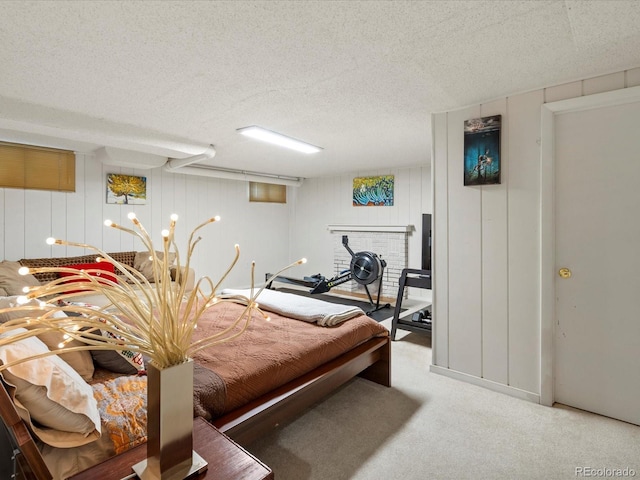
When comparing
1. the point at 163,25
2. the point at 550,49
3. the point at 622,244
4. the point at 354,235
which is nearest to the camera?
the point at 163,25

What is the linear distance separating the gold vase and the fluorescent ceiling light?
112 inches

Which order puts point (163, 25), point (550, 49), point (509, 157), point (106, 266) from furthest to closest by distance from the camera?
point (106, 266) < point (509, 157) < point (550, 49) < point (163, 25)

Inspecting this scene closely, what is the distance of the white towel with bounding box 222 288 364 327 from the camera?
8.89 feet

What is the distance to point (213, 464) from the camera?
1183 millimetres

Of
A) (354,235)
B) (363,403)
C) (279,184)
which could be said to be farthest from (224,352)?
(279,184)

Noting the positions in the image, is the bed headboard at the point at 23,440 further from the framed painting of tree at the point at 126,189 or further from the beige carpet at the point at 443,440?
the framed painting of tree at the point at 126,189

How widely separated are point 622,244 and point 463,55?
5.23 feet

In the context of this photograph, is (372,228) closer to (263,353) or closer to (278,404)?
(263,353)

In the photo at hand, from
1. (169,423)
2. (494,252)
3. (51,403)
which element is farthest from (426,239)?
(51,403)

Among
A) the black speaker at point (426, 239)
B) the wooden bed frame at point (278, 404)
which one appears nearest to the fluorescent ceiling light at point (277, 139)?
the black speaker at point (426, 239)

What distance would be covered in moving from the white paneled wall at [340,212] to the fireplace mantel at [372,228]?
85 mm

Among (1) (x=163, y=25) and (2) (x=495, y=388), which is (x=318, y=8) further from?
(2) (x=495, y=388)

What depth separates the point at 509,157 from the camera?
2660 millimetres

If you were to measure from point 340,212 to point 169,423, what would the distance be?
5.97 m
